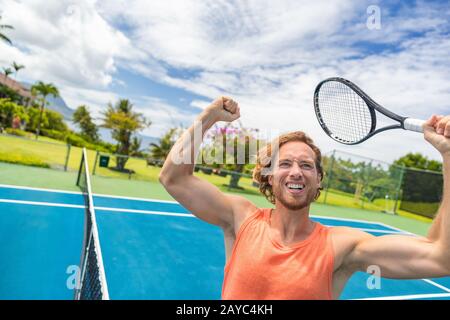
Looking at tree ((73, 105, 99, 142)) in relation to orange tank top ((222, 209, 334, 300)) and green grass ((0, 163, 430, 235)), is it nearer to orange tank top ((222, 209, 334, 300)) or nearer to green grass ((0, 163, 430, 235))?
green grass ((0, 163, 430, 235))

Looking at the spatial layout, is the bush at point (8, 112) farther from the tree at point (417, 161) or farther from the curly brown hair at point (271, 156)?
the tree at point (417, 161)

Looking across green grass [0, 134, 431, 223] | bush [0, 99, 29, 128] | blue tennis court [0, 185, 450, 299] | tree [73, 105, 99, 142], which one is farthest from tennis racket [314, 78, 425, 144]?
tree [73, 105, 99, 142]

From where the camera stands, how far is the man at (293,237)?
1.65 meters

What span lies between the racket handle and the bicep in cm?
67

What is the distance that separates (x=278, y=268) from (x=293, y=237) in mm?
221

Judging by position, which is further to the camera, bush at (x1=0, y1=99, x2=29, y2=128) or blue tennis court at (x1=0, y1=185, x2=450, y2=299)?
bush at (x1=0, y1=99, x2=29, y2=128)

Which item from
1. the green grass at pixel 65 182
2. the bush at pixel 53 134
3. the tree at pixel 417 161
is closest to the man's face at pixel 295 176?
the green grass at pixel 65 182

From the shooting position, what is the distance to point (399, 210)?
2153cm

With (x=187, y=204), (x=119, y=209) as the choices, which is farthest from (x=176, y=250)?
(x=187, y=204)

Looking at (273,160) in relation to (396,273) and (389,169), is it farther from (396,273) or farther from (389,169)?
(389,169)

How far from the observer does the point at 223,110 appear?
2100 mm

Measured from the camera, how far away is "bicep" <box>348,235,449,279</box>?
62.4 inches

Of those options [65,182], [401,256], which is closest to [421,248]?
[401,256]

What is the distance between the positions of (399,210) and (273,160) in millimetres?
22179
